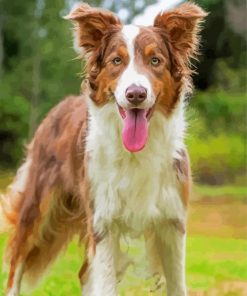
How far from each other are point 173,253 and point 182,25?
1.34 m

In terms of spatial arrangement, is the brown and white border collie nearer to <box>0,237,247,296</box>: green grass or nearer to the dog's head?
the dog's head

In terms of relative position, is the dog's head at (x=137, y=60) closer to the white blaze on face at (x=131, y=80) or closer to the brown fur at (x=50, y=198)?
the white blaze on face at (x=131, y=80)

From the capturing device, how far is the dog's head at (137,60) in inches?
188

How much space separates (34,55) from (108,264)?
13.8 meters

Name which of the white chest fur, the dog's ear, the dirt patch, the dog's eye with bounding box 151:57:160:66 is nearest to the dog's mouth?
the white chest fur

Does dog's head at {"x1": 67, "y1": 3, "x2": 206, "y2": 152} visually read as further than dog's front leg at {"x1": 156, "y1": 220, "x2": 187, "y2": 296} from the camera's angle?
No

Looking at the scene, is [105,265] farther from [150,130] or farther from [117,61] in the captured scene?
[117,61]

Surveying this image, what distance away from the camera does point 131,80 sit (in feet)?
15.4

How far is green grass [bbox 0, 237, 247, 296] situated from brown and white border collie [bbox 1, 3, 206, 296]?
29 cm

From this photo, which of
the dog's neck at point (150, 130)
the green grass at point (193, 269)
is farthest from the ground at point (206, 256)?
the dog's neck at point (150, 130)

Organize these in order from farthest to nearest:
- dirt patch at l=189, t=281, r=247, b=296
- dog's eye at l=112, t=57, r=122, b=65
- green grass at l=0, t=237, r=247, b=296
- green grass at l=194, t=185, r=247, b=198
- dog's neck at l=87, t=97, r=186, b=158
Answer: green grass at l=194, t=185, r=247, b=198 → dirt patch at l=189, t=281, r=247, b=296 → green grass at l=0, t=237, r=247, b=296 → dog's neck at l=87, t=97, r=186, b=158 → dog's eye at l=112, t=57, r=122, b=65

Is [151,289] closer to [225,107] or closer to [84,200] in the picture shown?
[84,200]

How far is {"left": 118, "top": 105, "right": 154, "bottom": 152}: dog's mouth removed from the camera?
4.90m

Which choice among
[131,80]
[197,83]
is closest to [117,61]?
[131,80]
